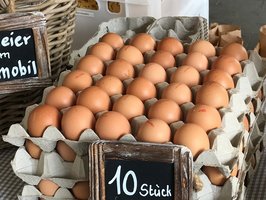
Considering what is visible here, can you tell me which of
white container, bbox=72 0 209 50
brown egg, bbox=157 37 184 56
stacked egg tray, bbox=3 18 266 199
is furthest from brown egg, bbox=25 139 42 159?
A: white container, bbox=72 0 209 50

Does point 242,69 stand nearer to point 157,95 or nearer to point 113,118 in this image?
point 157,95

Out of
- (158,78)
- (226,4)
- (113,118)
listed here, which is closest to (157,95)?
(158,78)

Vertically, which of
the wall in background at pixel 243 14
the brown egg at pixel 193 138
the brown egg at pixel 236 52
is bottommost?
the wall in background at pixel 243 14

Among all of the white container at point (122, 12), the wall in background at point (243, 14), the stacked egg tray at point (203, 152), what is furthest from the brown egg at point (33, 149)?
the wall in background at point (243, 14)

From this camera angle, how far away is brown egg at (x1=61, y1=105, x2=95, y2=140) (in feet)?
2.63

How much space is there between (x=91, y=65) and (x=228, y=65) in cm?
24

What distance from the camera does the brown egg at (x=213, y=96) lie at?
2.75 feet

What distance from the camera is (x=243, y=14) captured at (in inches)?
125

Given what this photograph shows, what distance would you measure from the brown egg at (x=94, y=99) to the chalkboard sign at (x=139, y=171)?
11cm

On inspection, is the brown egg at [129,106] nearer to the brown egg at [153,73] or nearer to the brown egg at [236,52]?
the brown egg at [153,73]

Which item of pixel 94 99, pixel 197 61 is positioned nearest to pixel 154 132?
pixel 94 99

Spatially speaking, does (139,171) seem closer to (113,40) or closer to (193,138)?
(193,138)

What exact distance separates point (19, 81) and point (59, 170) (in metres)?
0.25

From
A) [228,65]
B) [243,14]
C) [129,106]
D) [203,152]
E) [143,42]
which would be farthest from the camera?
[243,14]
